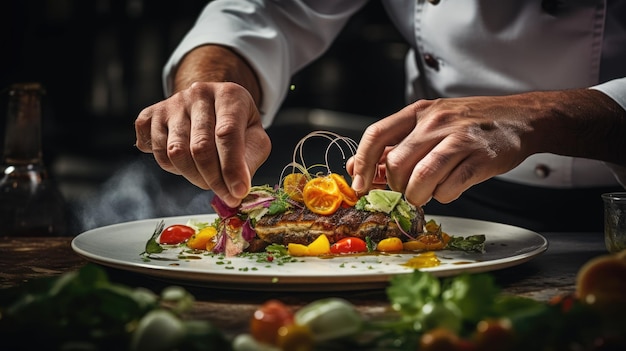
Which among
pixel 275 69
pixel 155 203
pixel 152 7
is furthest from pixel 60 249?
pixel 152 7

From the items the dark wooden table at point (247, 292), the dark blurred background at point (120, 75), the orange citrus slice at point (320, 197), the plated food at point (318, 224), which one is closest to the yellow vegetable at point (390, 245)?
the plated food at point (318, 224)

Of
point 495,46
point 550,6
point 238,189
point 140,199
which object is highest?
point 550,6

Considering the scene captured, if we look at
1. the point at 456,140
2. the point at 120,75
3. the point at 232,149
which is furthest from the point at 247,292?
the point at 120,75

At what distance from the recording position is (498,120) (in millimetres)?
2031

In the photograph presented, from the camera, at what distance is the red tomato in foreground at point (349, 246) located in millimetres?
2197

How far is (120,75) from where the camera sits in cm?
575

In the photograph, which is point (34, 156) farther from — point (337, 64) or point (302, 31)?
point (337, 64)

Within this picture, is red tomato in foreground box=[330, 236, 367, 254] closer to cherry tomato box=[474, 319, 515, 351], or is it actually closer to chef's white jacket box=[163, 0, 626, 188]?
chef's white jacket box=[163, 0, 626, 188]

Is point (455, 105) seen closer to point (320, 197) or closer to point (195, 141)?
point (320, 197)

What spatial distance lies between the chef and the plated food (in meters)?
0.10

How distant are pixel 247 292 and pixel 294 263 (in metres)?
0.27

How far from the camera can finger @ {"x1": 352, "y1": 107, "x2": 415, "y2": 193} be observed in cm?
199

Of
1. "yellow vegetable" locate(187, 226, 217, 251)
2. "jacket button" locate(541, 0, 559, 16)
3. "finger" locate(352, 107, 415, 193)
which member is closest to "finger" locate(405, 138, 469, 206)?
"finger" locate(352, 107, 415, 193)

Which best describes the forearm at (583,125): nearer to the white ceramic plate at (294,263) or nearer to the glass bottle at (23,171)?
the white ceramic plate at (294,263)
